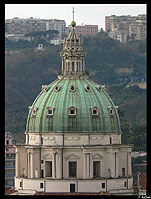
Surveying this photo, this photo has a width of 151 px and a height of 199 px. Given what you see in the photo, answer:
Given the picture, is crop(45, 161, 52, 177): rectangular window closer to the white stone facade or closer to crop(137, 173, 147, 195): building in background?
the white stone facade

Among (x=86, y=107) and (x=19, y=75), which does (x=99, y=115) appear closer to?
(x=86, y=107)

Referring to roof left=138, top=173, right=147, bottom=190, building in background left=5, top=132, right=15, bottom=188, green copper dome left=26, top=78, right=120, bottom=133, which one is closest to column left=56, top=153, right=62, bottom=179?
green copper dome left=26, top=78, right=120, bottom=133

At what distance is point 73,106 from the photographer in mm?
106000

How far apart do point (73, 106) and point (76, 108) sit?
0.95ft

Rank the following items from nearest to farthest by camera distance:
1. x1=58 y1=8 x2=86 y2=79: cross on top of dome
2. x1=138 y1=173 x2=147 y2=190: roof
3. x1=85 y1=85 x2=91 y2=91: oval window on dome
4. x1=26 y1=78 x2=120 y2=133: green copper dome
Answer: x1=26 y1=78 x2=120 y2=133: green copper dome → x1=85 y1=85 x2=91 y2=91: oval window on dome → x1=58 y1=8 x2=86 y2=79: cross on top of dome → x1=138 y1=173 x2=147 y2=190: roof

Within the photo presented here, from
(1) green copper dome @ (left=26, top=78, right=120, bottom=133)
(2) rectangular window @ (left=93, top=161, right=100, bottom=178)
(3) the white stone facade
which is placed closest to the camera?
(3) the white stone facade

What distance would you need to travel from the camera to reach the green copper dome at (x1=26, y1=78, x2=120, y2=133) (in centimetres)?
10556

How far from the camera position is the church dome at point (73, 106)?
10562cm

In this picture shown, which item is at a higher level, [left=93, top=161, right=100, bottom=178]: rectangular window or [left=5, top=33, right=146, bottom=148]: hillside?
[left=5, top=33, right=146, bottom=148]: hillside

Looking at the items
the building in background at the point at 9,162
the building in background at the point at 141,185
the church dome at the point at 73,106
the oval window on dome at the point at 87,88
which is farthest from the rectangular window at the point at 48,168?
the building in background at the point at 9,162

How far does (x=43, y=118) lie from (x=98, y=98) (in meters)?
4.62

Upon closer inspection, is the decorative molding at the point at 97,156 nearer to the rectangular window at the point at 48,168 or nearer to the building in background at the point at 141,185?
the rectangular window at the point at 48,168

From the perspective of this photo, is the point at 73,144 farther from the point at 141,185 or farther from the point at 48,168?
the point at 141,185

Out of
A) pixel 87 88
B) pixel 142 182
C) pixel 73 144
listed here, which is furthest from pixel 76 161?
pixel 142 182
